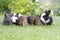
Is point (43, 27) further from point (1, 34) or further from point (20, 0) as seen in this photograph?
point (20, 0)

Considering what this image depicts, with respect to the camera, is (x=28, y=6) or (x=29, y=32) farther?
(x=28, y=6)

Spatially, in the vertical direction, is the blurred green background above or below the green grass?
above

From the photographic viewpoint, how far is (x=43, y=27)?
12.5ft

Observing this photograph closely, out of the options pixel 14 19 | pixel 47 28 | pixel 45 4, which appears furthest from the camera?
pixel 45 4

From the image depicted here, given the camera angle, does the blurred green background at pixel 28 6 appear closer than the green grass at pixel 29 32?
No

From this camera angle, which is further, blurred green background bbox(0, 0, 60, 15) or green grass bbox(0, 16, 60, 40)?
blurred green background bbox(0, 0, 60, 15)

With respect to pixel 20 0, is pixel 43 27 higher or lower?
lower

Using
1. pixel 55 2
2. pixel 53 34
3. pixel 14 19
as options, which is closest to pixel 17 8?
pixel 55 2

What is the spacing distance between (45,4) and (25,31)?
11.0 ft

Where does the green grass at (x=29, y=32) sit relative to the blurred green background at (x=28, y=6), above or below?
below

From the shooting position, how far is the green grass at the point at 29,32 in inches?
123

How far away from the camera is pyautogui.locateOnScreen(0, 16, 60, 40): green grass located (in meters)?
3.12

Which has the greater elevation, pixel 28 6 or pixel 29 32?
pixel 28 6

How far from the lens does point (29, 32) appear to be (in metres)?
3.43
